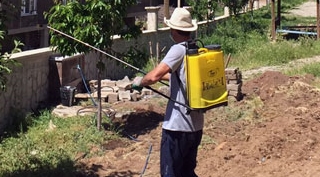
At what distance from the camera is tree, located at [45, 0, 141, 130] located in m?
8.56

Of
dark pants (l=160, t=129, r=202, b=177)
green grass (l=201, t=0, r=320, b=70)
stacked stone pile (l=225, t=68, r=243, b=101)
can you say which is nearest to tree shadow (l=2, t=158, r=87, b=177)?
dark pants (l=160, t=129, r=202, b=177)

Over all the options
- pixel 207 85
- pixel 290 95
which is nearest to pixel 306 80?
pixel 290 95

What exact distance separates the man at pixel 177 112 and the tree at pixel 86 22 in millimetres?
3801

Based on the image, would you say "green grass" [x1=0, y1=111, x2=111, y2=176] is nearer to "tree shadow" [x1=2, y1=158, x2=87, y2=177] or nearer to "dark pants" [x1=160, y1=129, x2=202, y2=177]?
"tree shadow" [x1=2, y1=158, x2=87, y2=177]

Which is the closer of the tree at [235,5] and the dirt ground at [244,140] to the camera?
the dirt ground at [244,140]

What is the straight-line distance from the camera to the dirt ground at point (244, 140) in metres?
7.02

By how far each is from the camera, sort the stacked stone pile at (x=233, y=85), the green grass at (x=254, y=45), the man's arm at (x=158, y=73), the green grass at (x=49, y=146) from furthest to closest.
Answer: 1. the green grass at (x=254, y=45)
2. the stacked stone pile at (x=233, y=85)
3. the green grass at (x=49, y=146)
4. the man's arm at (x=158, y=73)

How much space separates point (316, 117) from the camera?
8.70 m

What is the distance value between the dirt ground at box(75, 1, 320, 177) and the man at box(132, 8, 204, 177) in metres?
2.07

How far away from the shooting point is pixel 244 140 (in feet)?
26.9

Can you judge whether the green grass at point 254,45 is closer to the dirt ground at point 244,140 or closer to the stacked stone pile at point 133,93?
the stacked stone pile at point 133,93

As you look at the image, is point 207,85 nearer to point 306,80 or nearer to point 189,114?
point 189,114

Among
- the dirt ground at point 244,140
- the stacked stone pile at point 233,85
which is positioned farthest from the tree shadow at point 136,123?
the stacked stone pile at point 233,85

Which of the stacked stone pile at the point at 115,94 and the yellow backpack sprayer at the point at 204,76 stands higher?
the yellow backpack sprayer at the point at 204,76
